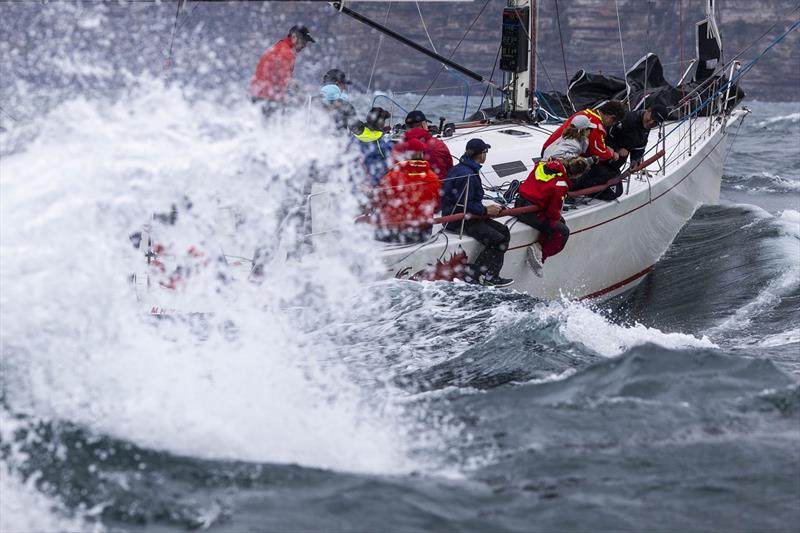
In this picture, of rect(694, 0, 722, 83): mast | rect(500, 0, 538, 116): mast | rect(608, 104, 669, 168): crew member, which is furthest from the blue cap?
rect(694, 0, 722, 83): mast

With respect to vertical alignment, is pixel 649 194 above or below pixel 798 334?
above

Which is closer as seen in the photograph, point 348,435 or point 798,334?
point 348,435

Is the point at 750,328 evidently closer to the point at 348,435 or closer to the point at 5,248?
the point at 348,435

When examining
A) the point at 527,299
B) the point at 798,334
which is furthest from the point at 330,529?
the point at 798,334

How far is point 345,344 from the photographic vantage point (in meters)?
5.37

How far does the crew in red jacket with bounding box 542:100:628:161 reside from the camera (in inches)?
292

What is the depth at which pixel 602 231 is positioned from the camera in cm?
795

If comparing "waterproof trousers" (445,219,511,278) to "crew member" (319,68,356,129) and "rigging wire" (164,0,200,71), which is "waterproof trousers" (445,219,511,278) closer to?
"crew member" (319,68,356,129)

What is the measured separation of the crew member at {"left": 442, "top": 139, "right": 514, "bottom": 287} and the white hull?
8 centimetres

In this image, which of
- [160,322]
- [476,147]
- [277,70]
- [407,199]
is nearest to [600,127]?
[476,147]

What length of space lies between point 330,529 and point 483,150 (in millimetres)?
3882

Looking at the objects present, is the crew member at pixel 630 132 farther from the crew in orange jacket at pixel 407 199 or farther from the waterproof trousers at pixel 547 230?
the crew in orange jacket at pixel 407 199

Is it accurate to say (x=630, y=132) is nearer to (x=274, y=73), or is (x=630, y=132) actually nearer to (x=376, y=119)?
(x=376, y=119)

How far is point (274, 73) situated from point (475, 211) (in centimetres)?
163
